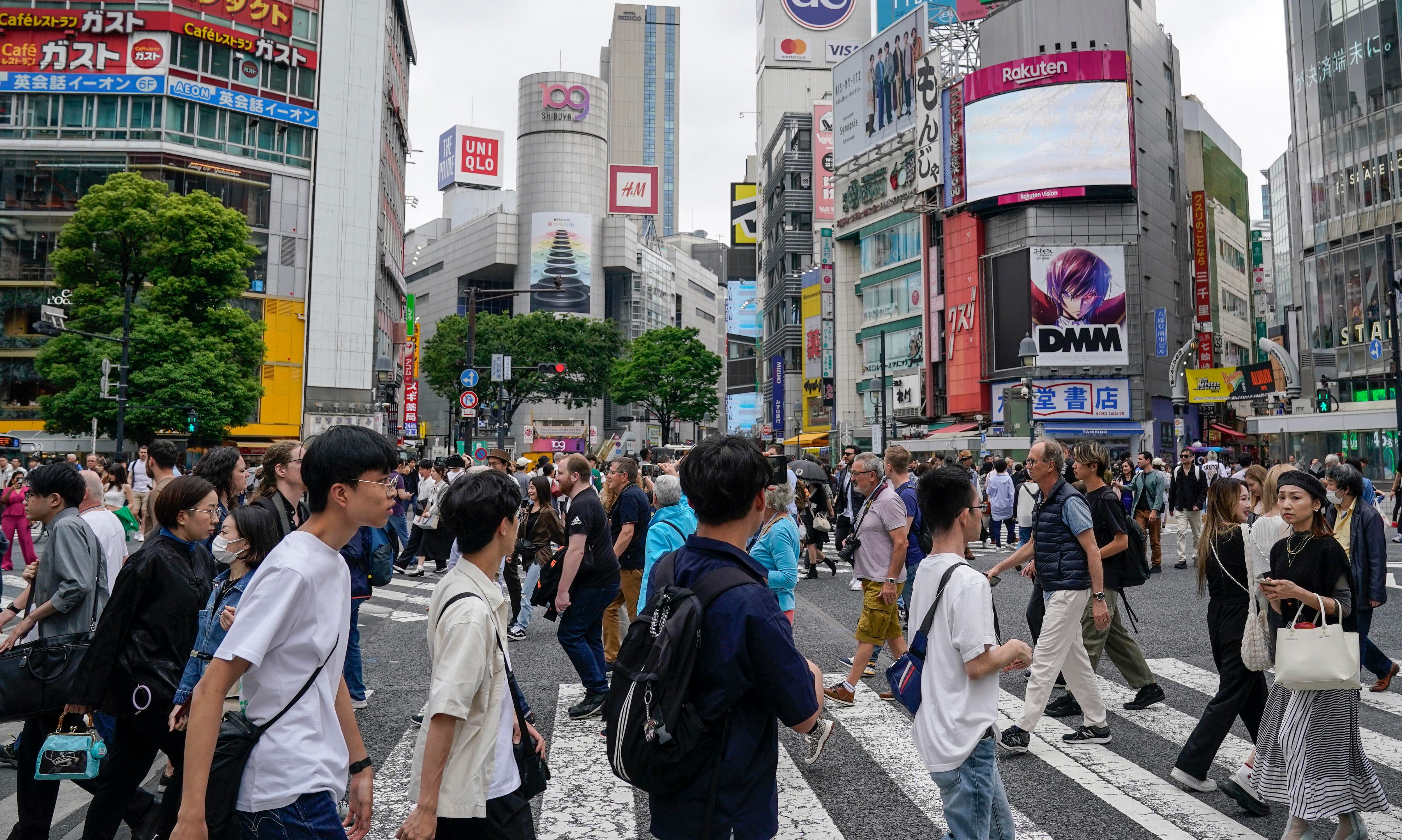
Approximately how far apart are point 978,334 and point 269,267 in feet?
115

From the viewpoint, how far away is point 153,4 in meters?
46.2

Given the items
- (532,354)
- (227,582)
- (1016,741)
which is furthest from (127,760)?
(532,354)

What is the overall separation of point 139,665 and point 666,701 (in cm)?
254

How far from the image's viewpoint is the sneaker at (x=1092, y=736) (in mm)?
6309

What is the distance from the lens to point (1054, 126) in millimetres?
45625

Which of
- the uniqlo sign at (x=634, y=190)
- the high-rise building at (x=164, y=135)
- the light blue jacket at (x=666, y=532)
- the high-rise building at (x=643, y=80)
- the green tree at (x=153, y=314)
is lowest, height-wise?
the light blue jacket at (x=666, y=532)

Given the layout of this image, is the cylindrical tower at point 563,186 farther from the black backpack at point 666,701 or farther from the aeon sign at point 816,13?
the black backpack at point 666,701

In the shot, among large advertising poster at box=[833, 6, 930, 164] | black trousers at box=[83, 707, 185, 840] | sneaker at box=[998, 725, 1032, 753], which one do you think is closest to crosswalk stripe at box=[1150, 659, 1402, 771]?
sneaker at box=[998, 725, 1032, 753]

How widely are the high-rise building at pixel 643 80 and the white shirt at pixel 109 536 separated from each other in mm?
190502

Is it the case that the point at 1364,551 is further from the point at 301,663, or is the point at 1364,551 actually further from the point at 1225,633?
the point at 301,663

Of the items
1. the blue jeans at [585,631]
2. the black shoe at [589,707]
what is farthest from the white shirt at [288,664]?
the black shoe at [589,707]

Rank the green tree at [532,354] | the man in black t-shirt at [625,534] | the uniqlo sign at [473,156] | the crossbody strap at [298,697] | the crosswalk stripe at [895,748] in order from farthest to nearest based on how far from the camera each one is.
→ the uniqlo sign at [473,156] → the green tree at [532,354] → the man in black t-shirt at [625,534] → the crosswalk stripe at [895,748] → the crossbody strap at [298,697]

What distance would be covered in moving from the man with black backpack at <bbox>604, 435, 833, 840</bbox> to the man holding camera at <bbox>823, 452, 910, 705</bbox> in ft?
15.5

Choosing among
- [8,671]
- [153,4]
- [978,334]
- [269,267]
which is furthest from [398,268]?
[8,671]
